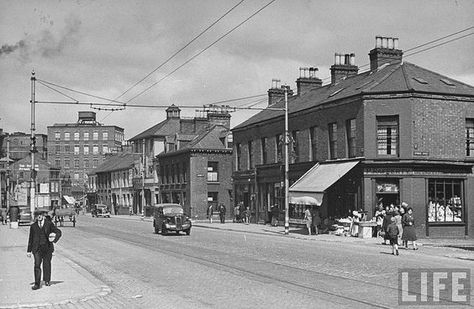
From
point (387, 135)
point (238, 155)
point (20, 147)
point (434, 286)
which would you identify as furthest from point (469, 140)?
point (20, 147)

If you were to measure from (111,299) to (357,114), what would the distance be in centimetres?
2459

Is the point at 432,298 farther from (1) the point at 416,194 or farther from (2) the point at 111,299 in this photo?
(1) the point at 416,194

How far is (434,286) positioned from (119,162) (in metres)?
86.5

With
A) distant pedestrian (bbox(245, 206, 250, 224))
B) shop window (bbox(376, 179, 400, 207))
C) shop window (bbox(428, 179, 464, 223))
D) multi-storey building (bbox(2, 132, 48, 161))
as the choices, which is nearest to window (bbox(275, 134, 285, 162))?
distant pedestrian (bbox(245, 206, 250, 224))

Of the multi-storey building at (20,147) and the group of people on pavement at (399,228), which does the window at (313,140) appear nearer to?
the group of people on pavement at (399,228)

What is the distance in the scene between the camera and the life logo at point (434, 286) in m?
12.1

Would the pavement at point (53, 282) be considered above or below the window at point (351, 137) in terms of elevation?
below

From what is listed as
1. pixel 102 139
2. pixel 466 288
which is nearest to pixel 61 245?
pixel 466 288

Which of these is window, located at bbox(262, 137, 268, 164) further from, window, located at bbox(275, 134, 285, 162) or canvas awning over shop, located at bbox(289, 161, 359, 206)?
canvas awning over shop, located at bbox(289, 161, 359, 206)

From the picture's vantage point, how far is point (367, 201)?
33.8 metres

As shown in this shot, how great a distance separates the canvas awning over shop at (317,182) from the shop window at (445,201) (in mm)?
4337

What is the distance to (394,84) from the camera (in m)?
34.6

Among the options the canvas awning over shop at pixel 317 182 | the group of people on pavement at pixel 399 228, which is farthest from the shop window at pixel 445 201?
the group of people on pavement at pixel 399 228

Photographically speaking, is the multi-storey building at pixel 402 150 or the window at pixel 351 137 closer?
the multi-storey building at pixel 402 150
